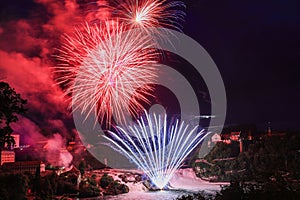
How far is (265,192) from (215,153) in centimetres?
1435

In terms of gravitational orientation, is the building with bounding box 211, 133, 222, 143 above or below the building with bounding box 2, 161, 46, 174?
above

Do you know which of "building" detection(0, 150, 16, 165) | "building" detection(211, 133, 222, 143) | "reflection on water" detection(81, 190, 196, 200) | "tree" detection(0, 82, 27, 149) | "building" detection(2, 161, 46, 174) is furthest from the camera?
"building" detection(211, 133, 222, 143)

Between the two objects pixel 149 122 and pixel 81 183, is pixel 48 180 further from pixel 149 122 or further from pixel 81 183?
pixel 149 122

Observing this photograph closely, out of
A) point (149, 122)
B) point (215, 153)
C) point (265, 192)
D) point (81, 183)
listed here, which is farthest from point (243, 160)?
point (265, 192)

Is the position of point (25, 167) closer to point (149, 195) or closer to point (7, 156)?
point (7, 156)

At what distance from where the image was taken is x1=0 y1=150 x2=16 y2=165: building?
14.2 meters

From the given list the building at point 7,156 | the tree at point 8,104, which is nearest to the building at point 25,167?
the building at point 7,156

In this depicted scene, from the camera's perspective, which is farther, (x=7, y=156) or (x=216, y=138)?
(x=216, y=138)

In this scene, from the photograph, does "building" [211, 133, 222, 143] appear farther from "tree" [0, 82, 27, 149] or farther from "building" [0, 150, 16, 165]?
"tree" [0, 82, 27, 149]

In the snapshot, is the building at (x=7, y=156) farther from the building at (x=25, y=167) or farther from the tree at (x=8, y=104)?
the tree at (x=8, y=104)

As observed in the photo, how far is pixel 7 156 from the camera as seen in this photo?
48.6ft

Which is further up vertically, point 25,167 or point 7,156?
point 7,156

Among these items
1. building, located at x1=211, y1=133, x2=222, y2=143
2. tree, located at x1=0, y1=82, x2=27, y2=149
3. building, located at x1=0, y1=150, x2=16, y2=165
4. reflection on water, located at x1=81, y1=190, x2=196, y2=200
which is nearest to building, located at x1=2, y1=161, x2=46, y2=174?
building, located at x1=0, y1=150, x2=16, y2=165

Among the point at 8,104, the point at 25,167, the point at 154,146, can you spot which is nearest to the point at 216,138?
the point at 154,146
